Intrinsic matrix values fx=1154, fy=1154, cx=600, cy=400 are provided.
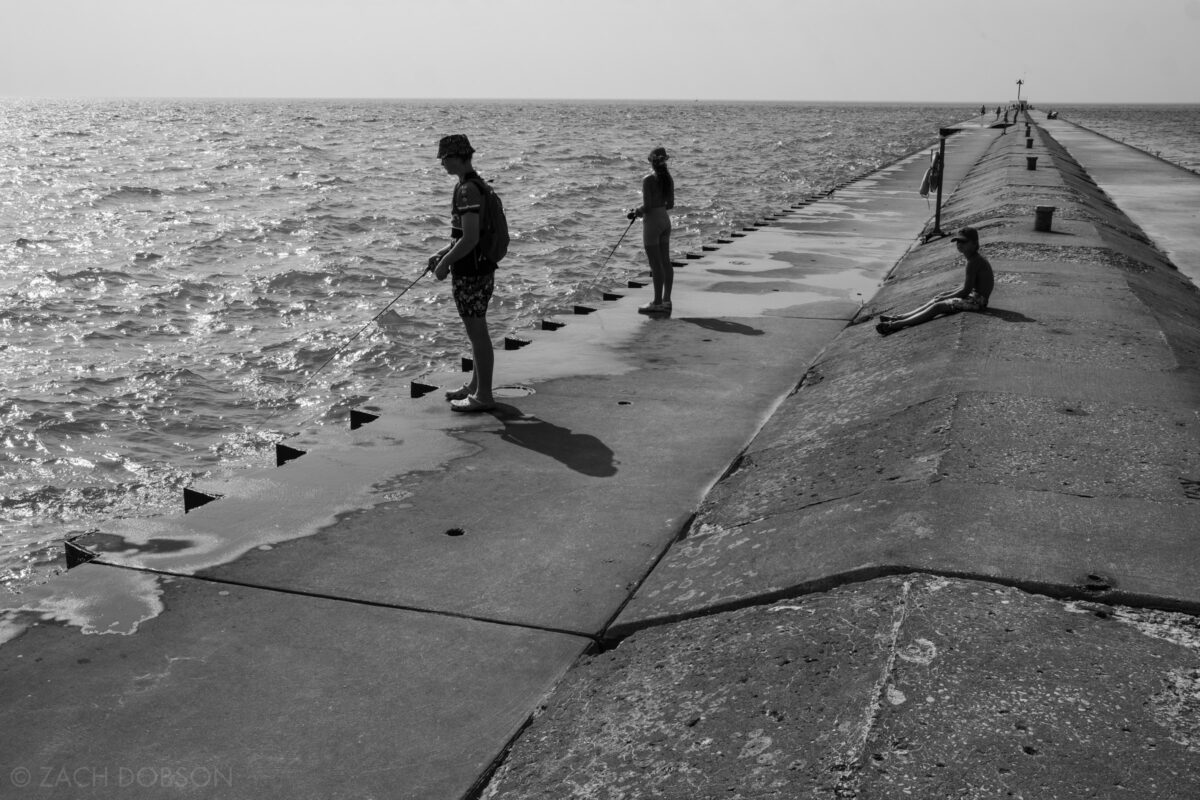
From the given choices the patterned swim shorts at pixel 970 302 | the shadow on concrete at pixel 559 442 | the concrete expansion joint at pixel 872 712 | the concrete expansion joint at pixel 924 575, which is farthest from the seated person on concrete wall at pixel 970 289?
the concrete expansion joint at pixel 872 712

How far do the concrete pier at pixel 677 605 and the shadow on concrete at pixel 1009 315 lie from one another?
1.79 ft

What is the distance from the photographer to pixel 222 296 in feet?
61.4

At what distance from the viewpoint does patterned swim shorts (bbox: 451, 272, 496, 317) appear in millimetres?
7246

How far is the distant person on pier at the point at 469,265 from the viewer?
7020 millimetres

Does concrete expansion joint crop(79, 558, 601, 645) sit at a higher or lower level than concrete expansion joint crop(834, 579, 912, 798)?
lower

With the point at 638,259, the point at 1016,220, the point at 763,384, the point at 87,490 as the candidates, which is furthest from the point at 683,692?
the point at 638,259

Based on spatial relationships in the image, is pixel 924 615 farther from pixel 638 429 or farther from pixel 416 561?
pixel 638 429

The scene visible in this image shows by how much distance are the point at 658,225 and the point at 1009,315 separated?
3551 millimetres

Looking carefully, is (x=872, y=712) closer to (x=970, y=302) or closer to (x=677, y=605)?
(x=677, y=605)

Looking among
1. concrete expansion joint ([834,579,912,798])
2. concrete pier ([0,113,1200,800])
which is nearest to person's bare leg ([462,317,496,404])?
concrete pier ([0,113,1200,800])

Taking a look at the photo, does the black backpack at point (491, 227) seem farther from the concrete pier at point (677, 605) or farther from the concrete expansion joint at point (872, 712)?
the concrete expansion joint at point (872, 712)

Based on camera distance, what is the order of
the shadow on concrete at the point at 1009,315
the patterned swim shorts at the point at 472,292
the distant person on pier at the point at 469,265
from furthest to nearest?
the shadow on concrete at the point at 1009,315 → the patterned swim shorts at the point at 472,292 → the distant person on pier at the point at 469,265

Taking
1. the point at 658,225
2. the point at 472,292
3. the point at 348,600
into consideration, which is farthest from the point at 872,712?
the point at 658,225

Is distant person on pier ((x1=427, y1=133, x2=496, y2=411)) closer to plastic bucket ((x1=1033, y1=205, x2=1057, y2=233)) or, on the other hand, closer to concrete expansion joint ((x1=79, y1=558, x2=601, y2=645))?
concrete expansion joint ((x1=79, y1=558, x2=601, y2=645))
